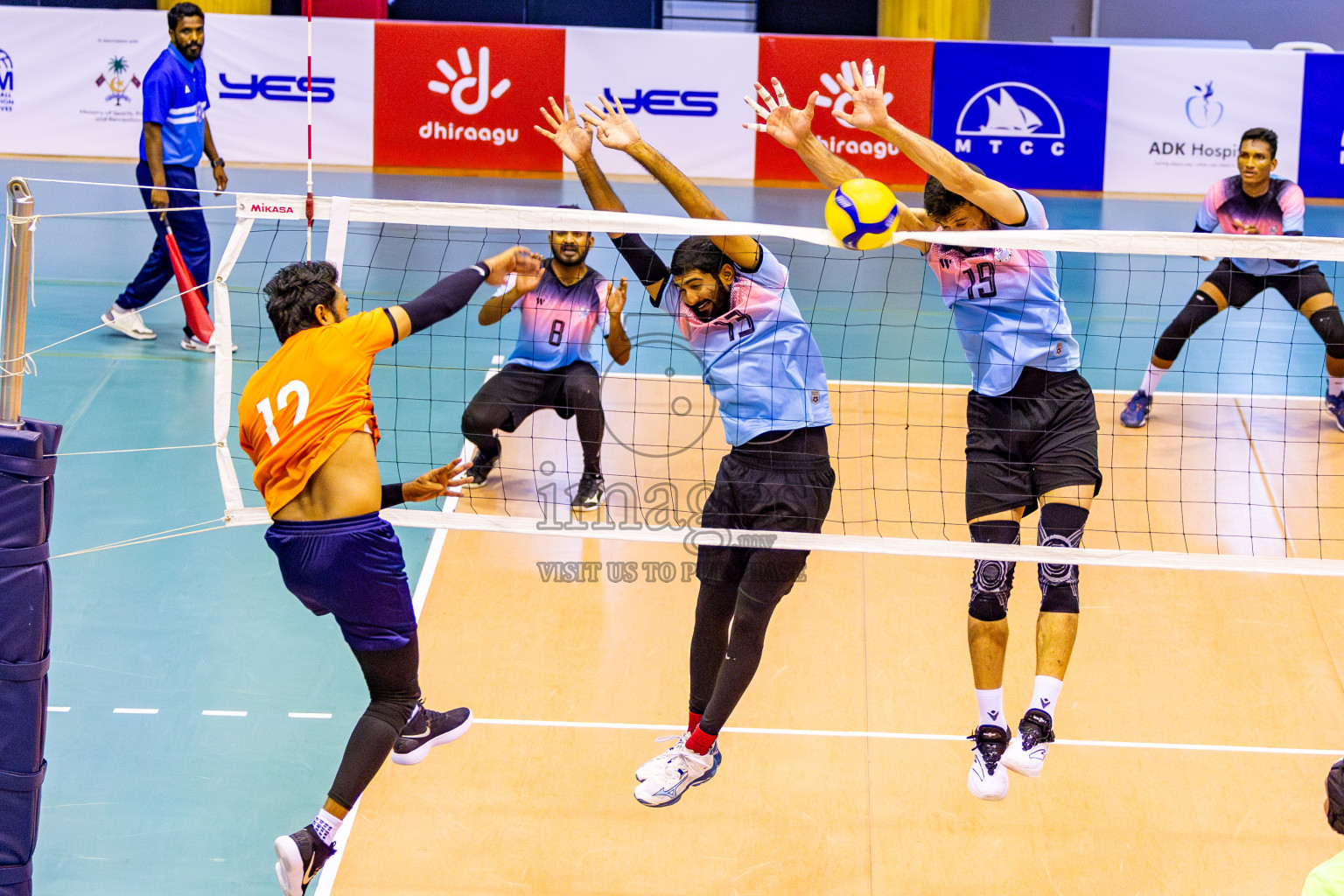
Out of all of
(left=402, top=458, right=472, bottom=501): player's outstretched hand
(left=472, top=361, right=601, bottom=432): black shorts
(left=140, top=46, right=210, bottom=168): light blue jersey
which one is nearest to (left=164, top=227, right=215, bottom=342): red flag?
(left=140, top=46, right=210, bottom=168): light blue jersey

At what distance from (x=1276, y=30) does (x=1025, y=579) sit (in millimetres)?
14180

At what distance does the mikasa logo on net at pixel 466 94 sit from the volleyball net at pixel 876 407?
2461mm

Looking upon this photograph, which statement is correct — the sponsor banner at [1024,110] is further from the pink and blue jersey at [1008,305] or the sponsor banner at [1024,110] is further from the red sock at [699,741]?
the red sock at [699,741]

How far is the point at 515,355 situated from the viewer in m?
7.11

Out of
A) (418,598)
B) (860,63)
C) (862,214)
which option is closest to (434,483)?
(862,214)

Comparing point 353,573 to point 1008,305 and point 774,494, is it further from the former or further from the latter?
point 1008,305

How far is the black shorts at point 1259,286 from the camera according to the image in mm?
7648

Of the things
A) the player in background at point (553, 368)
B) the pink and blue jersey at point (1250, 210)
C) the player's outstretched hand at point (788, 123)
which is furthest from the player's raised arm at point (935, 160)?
the pink and blue jersey at point (1250, 210)

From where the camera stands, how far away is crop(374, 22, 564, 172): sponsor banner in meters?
13.3

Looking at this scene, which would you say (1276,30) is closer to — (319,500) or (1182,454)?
(1182,454)

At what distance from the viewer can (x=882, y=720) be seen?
5406mm

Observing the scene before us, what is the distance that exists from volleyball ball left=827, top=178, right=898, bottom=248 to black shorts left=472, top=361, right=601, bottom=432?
2.91 meters

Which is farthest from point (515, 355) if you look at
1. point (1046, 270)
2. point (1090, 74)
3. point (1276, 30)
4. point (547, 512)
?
point (1276, 30)

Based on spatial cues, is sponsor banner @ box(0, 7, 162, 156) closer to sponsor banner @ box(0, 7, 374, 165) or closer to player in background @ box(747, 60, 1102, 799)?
sponsor banner @ box(0, 7, 374, 165)
